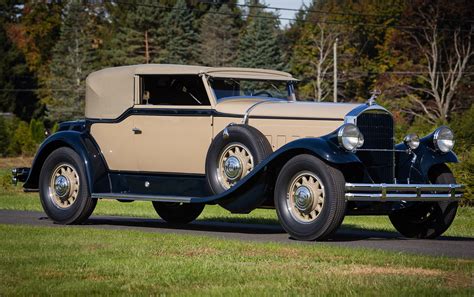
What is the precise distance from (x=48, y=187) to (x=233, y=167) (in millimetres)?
3202

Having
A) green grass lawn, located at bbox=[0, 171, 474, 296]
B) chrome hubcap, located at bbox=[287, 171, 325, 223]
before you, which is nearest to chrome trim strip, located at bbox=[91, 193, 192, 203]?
green grass lawn, located at bbox=[0, 171, 474, 296]

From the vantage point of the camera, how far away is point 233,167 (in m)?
12.8

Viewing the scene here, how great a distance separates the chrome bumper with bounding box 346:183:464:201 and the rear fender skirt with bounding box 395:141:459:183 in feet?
1.63

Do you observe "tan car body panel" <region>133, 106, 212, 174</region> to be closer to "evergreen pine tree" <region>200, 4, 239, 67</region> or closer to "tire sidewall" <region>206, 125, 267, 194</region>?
"tire sidewall" <region>206, 125, 267, 194</region>

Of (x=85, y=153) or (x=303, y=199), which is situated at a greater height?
(x=85, y=153)

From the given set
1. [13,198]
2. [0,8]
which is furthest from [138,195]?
[0,8]

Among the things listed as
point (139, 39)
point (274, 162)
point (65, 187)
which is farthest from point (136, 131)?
point (139, 39)

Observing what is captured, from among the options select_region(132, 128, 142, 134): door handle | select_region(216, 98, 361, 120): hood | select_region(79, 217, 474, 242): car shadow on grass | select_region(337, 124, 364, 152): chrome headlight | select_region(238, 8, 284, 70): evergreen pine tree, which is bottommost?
select_region(79, 217, 474, 242): car shadow on grass

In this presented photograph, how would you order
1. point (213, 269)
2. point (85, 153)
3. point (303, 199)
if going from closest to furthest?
point (213, 269)
point (303, 199)
point (85, 153)

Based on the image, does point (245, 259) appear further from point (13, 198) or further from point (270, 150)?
point (13, 198)

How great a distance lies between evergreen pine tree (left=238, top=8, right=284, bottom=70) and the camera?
76.1 meters

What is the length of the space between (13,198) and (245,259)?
14768 millimetres

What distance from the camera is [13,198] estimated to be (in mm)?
23484

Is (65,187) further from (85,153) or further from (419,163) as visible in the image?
(419,163)
